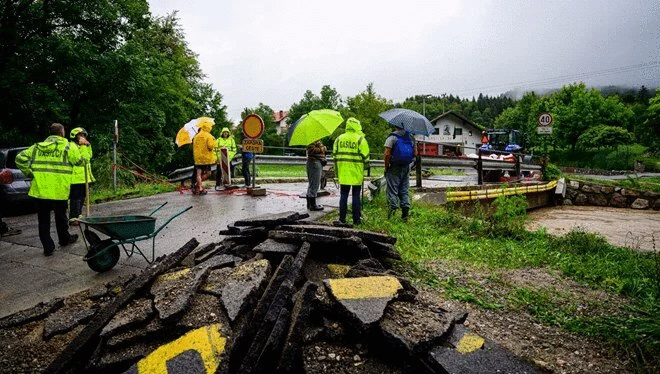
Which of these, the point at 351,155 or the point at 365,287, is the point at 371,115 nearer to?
the point at 351,155

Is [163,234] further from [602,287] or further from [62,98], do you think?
[62,98]

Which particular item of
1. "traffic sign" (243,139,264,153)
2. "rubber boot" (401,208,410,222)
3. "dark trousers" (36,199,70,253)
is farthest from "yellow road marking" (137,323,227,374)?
"traffic sign" (243,139,264,153)

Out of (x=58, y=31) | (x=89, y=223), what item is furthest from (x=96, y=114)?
(x=89, y=223)

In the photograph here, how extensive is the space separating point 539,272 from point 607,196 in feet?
58.6

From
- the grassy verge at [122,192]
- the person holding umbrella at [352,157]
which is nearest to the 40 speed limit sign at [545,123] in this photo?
the person holding umbrella at [352,157]

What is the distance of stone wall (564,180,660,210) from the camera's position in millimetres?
17906

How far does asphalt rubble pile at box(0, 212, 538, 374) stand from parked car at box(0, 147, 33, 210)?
271 inches

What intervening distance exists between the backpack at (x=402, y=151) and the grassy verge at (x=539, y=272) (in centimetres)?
120

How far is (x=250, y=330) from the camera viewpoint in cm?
277

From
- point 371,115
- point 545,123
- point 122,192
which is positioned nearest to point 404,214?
point 122,192

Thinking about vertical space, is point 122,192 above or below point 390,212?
above

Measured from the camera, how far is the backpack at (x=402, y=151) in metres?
7.30

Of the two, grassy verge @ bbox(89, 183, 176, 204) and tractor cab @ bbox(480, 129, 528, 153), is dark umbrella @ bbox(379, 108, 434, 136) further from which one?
tractor cab @ bbox(480, 129, 528, 153)

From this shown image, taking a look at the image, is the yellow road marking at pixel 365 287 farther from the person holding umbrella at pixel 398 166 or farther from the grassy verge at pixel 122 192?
the grassy verge at pixel 122 192
